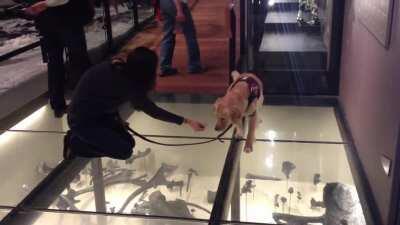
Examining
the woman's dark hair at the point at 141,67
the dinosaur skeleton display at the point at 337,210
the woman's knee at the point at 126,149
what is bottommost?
the dinosaur skeleton display at the point at 337,210

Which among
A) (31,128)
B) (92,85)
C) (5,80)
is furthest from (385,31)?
(5,80)

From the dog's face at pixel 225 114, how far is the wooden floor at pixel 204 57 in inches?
63.8

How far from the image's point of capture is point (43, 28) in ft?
10.6

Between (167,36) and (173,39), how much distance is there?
0.06 metres

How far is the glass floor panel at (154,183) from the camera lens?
283 cm

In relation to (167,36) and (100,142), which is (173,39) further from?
(100,142)

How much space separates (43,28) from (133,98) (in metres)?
1.31

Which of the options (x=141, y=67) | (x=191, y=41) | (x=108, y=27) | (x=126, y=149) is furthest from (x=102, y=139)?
(x=108, y=27)

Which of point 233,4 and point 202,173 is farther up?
point 233,4

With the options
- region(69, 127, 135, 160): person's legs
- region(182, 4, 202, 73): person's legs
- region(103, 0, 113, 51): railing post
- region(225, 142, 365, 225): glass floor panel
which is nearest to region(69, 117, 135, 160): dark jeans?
region(69, 127, 135, 160): person's legs

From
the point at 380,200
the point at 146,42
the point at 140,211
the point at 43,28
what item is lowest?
the point at 140,211

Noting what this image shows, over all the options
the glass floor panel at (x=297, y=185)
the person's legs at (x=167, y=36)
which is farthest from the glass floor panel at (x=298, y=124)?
the person's legs at (x=167, y=36)

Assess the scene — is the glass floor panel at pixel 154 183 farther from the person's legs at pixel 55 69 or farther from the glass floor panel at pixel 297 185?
the person's legs at pixel 55 69

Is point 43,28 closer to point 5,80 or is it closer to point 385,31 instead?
point 5,80
